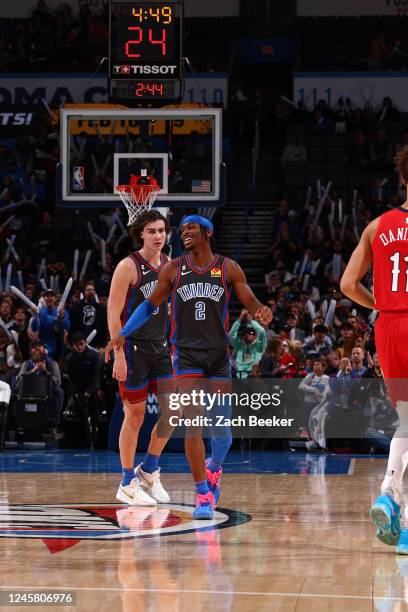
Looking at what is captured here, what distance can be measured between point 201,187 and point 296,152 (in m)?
10.2

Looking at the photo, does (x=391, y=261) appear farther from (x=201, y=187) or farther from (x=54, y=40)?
(x=54, y=40)

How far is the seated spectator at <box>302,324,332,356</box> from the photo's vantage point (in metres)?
14.7

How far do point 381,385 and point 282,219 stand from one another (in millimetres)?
7893

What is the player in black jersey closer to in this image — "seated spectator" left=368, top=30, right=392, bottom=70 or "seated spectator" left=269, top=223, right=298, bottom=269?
"seated spectator" left=269, top=223, right=298, bottom=269

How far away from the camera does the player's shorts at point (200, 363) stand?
7.28 metres

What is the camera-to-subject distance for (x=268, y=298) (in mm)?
18047

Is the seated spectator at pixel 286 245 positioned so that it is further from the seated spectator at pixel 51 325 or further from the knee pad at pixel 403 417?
the knee pad at pixel 403 417

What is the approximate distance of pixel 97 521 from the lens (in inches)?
280

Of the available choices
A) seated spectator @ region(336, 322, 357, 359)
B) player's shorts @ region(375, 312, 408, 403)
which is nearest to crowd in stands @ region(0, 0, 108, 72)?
seated spectator @ region(336, 322, 357, 359)

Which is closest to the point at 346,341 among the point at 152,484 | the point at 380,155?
the point at 152,484

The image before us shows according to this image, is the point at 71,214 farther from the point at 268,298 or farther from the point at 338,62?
the point at 338,62

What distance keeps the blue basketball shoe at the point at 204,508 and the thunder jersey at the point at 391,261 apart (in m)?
2.19

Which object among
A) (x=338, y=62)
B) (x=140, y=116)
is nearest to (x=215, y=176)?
(x=140, y=116)

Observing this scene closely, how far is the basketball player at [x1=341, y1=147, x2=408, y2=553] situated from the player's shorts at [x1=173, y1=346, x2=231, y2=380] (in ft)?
5.60
